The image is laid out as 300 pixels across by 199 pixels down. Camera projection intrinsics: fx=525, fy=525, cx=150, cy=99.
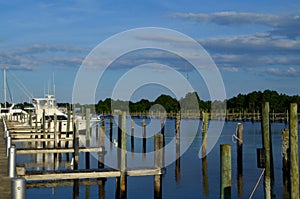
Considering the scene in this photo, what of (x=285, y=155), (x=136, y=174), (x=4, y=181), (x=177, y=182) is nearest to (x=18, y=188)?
(x=4, y=181)

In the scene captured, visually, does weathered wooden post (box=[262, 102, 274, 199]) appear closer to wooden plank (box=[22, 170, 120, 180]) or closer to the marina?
the marina

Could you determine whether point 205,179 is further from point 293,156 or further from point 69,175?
point 293,156

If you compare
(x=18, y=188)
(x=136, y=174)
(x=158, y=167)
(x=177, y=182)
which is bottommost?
(x=177, y=182)

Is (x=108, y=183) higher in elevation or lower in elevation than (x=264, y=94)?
lower

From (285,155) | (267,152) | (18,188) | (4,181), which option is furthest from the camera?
(285,155)

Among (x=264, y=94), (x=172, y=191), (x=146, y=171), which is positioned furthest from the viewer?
(x=264, y=94)

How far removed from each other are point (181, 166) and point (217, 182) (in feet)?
21.0

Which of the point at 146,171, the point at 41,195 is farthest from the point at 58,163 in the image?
the point at 146,171

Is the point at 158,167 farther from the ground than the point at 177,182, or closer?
farther from the ground

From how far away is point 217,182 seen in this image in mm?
26172

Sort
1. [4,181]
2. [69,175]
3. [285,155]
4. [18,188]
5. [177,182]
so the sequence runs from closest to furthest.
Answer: [18,188] < [4,181] < [69,175] < [285,155] < [177,182]

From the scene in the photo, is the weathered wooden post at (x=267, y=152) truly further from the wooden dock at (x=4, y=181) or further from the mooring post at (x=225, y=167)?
the wooden dock at (x=4, y=181)

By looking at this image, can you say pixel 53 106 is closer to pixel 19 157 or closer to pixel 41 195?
pixel 19 157

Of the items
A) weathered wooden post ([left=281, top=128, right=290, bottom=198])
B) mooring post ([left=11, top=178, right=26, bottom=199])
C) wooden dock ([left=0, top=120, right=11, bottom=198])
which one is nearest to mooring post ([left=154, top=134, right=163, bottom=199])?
wooden dock ([left=0, top=120, right=11, bottom=198])
